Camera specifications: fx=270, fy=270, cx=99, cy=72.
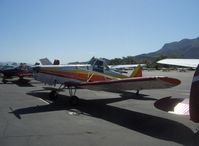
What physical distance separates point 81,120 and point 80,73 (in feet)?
13.7

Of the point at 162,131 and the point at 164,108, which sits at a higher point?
the point at 164,108

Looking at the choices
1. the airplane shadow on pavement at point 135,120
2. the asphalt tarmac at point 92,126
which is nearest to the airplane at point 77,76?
the airplane shadow on pavement at point 135,120

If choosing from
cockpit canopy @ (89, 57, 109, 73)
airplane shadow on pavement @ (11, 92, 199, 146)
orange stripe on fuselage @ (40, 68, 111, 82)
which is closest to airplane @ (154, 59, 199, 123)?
airplane shadow on pavement @ (11, 92, 199, 146)

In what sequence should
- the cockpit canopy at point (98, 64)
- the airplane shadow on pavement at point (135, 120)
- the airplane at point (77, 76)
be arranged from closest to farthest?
Answer: the airplane shadow on pavement at point (135, 120), the airplane at point (77, 76), the cockpit canopy at point (98, 64)

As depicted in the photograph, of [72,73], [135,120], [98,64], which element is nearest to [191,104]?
[135,120]

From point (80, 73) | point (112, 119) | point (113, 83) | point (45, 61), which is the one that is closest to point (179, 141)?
point (112, 119)

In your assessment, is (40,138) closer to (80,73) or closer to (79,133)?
(79,133)

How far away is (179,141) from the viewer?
6191mm

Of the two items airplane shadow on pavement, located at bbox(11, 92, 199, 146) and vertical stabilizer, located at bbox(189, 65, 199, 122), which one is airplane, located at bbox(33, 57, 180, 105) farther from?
vertical stabilizer, located at bbox(189, 65, 199, 122)

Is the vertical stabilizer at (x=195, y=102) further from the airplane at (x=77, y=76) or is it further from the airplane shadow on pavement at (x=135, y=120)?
the airplane at (x=77, y=76)

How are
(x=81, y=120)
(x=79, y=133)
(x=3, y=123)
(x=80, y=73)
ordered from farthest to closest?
1. (x=80, y=73)
2. (x=81, y=120)
3. (x=3, y=123)
4. (x=79, y=133)

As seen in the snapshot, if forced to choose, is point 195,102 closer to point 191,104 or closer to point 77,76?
point 191,104

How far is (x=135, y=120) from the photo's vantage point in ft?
28.0

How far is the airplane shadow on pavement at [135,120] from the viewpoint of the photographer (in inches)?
261
